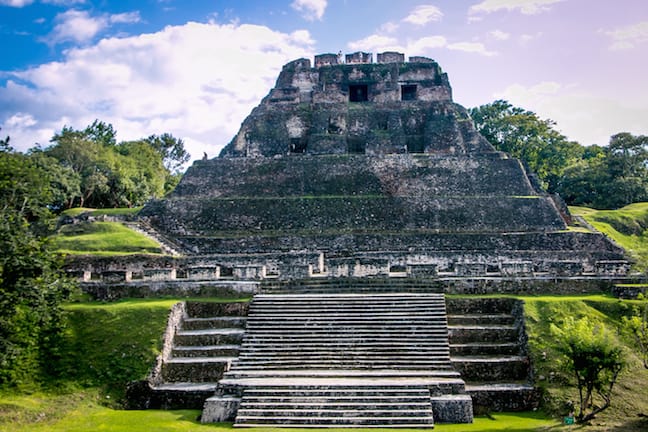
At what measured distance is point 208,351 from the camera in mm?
13891

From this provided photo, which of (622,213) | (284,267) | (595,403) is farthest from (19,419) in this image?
(622,213)

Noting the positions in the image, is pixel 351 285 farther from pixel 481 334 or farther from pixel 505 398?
pixel 505 398

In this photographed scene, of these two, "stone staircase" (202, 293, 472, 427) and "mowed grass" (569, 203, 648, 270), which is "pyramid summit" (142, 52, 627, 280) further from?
"mowed grass" (569, 203, 648, 270)

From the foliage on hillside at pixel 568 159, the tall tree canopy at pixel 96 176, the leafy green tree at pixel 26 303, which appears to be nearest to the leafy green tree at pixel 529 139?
the foliage on hillside at pixel 568 159

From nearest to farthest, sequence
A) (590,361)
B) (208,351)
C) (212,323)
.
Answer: (590,361)
(208,351)
(212,323)

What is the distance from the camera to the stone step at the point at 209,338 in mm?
14234

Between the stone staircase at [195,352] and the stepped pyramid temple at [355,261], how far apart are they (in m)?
0.04

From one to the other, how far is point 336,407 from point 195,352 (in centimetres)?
415

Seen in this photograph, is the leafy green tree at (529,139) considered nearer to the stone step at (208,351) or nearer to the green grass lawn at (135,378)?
the green grass lawn at (135,378)

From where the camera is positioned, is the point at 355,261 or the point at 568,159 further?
the point at 568,159

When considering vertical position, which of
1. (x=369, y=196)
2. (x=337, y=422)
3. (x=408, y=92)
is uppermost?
(x=408, y=92)

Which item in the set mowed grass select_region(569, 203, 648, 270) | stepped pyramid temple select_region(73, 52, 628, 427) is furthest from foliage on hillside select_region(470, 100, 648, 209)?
stepped pyramid temple select_region(73, 52, 628, 427)

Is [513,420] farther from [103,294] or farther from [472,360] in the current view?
[103,294]

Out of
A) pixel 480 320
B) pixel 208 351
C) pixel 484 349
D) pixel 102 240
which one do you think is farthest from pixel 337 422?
pixel 102 240
